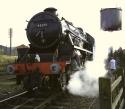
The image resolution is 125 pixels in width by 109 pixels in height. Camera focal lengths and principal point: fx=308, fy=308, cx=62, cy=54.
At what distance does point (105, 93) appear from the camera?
4.93 m

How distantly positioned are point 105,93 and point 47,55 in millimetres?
7212

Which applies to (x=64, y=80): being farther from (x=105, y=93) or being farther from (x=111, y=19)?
(x=111, y=19)

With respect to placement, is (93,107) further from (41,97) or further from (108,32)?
(108,32)

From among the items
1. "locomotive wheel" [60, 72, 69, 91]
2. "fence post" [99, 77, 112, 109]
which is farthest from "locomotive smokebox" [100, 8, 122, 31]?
"fence post" [99, 77, 112, 109]

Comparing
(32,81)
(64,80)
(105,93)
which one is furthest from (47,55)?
(105,93)

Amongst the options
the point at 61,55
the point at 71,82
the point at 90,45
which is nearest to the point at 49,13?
the point at 61,55

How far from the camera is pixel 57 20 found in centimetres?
1230

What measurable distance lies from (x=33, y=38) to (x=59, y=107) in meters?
4.28

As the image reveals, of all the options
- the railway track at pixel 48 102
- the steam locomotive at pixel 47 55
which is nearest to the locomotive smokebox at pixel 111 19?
the steam locomotive at pixel 47 55

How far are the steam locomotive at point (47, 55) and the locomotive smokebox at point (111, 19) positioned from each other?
1539 cm

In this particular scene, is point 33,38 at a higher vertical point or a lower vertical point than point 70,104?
higher

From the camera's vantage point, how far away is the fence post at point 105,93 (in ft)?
16.0

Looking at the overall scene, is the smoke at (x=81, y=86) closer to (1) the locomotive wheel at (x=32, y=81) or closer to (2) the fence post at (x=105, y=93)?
(1) the locomotive wheel at (x=32, y=81)

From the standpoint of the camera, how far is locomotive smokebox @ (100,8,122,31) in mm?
28281
